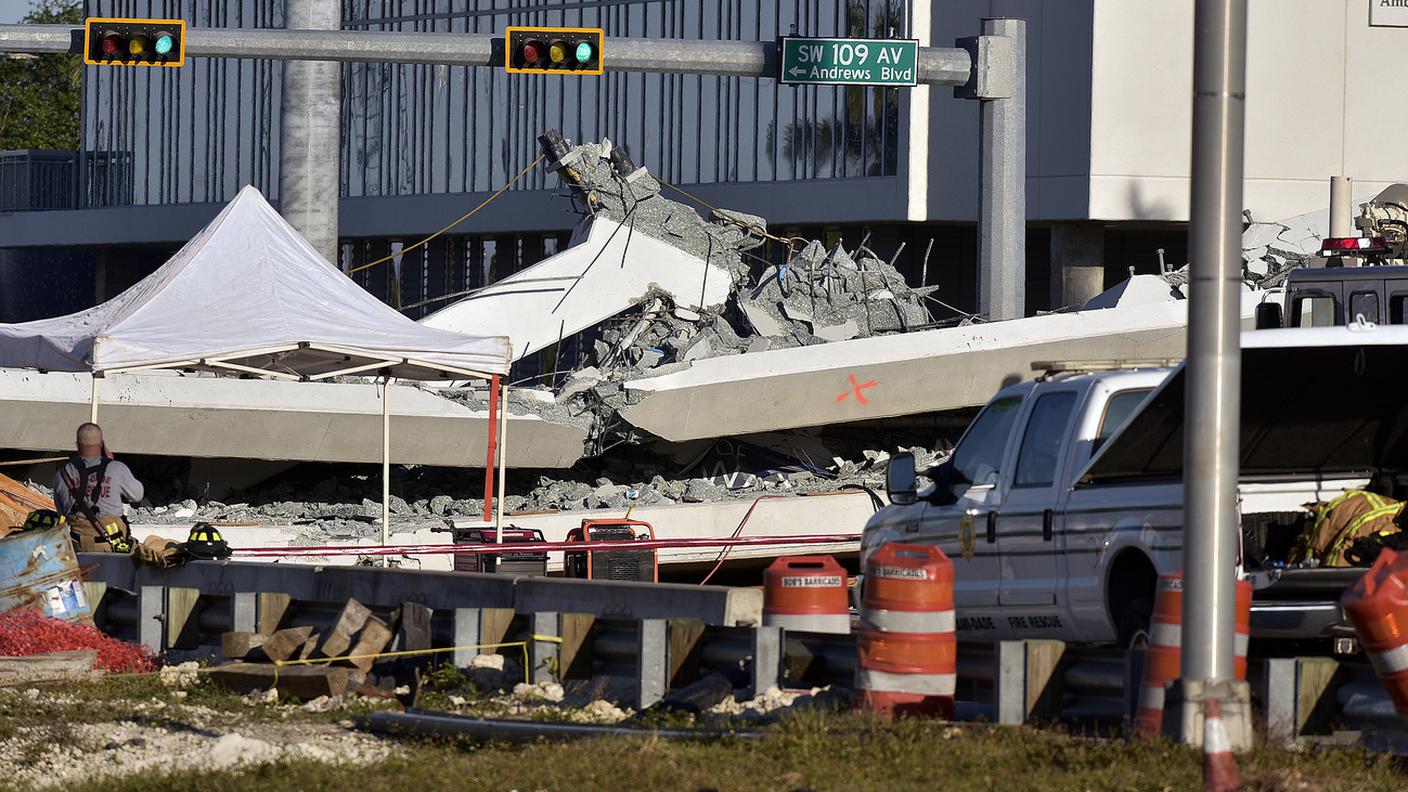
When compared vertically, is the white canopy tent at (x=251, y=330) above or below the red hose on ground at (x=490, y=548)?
above

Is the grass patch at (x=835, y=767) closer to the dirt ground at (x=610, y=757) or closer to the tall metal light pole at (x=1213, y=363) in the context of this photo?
the dirt ground at (x=610, y=757)

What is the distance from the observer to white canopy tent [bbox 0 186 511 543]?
18.9 m

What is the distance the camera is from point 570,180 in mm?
31859

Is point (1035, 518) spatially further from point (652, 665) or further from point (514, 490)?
point (514, 490)

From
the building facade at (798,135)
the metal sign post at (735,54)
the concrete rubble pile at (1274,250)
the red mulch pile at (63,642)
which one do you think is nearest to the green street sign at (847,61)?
the metal sign post at (735,54)

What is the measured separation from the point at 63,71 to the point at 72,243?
25819 mm

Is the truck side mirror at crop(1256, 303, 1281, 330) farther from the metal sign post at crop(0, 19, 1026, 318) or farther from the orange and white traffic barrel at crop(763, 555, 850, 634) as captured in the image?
the metal sign post at crop(0, 19, 1026, 318)

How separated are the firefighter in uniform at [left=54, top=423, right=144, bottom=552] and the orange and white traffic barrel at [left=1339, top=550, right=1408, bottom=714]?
9763 mm

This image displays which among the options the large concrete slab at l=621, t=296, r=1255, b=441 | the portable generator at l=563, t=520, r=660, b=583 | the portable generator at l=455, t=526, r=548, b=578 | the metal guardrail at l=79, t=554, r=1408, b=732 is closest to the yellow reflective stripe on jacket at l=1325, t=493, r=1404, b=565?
the metal guardrail at l=79, t=554, r=1408, b=732

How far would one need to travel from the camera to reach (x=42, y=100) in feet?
260

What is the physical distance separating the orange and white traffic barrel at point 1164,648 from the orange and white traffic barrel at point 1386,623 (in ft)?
1.49

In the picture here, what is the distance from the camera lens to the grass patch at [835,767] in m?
7.73

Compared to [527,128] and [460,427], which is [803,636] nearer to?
[460,427]

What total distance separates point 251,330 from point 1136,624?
11375mm
